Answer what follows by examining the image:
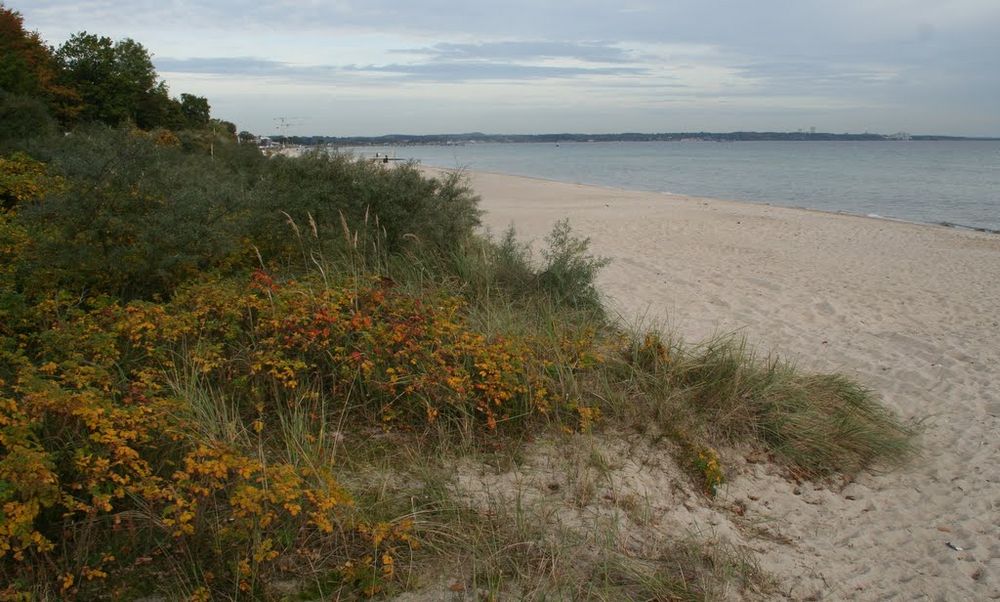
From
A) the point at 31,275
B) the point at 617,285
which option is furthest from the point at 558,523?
the point at 617,285

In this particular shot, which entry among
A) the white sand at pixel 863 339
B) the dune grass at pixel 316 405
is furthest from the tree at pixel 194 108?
the dune grass at pixel 316 405

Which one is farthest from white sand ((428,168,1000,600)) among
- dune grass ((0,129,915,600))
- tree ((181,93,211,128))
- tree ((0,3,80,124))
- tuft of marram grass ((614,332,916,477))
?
tree ((181,93,211,128))

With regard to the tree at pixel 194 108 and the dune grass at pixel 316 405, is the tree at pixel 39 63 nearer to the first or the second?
the tree at pixel 194 108

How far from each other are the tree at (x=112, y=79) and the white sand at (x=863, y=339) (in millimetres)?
16050

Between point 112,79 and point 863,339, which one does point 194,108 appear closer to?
point 112,79

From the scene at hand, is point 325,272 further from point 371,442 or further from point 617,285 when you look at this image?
point 617,285

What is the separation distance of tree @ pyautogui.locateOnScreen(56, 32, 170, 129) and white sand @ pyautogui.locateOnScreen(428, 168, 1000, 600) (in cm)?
1605

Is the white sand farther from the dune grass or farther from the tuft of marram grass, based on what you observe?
the dune grass

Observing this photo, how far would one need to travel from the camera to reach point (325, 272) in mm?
6445

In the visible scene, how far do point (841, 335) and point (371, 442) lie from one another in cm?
661

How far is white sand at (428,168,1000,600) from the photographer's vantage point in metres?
4.32

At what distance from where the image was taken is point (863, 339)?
8906 millimetres

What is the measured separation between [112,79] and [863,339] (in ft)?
92.7

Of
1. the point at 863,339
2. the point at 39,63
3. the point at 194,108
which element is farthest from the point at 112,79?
the point at 863,339
